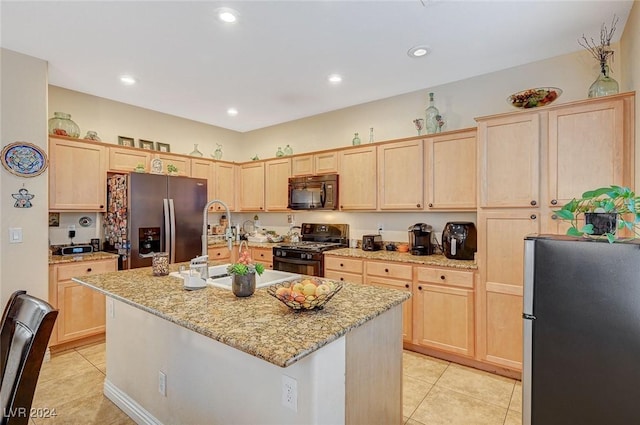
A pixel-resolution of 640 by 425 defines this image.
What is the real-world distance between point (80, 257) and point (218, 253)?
166 cm

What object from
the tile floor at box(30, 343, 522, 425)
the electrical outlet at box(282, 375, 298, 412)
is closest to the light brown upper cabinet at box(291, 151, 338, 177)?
the tile floor at box(30, 343, 522, 425)

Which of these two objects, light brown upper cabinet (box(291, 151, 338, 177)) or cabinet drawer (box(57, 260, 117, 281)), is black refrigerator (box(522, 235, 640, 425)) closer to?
light brown upper cabinet (box(291, 151, 338, 177))

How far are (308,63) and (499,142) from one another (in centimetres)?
186

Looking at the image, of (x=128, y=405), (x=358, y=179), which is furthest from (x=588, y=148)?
(x=128, y=405)

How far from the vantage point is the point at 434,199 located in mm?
3385

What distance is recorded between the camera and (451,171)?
326 centimetres

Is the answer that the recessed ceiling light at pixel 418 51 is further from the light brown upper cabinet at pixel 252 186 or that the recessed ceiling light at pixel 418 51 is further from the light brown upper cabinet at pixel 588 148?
the light brown upper cabinet at pixel 252 186

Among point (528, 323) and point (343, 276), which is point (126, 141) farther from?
point (528, 323)

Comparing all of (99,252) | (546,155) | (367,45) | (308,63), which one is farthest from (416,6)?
(99,252)

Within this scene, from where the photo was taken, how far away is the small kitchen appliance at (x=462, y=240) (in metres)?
3.15

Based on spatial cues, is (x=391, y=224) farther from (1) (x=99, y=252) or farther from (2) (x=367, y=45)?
(1) (x=99, y=252)

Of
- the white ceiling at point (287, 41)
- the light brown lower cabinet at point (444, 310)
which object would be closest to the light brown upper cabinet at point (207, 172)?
the white ceiling at point (287, 41)

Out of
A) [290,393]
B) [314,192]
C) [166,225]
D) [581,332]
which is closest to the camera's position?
[290,393]

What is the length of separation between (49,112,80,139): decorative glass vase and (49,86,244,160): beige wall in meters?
0.24
